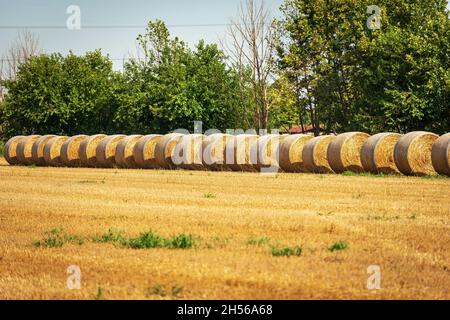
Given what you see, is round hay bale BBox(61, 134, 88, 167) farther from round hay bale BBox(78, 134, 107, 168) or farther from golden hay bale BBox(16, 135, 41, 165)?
golden hay bale BBox(16, 135, 41, 165)

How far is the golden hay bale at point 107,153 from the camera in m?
35.8

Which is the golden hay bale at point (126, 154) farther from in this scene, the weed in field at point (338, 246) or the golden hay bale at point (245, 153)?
the weed in field at point (338, 246)

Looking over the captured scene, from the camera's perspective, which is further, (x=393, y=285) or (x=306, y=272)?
(x=306, y=272)

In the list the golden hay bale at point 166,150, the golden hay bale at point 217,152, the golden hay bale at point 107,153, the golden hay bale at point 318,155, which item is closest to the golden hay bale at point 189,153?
the golden hay bale at point 166,150

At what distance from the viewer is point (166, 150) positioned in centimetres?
3303

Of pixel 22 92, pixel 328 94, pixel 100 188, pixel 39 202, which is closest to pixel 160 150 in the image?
pixel 100 188

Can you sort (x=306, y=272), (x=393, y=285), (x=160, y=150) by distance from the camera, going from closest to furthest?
1. (x=393, y=285)
2. (x=306, y=272)
3. (x=160, y=150)

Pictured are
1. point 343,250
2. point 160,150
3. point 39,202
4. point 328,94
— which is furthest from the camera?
point 328,94

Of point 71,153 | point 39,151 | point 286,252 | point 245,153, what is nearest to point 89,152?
point 71,153

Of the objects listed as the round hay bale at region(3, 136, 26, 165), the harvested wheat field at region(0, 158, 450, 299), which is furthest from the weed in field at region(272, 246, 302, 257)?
the round hay bale at region(3, 136, 26, 165)

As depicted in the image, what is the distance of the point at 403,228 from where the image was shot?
456 inches

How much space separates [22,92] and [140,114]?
999cm
